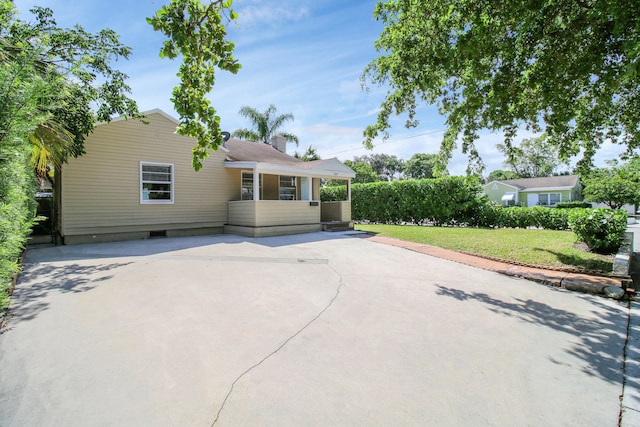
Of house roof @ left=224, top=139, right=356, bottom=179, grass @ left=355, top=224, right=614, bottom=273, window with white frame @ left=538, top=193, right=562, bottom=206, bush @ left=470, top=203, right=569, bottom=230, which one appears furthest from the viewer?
window with white frame @ left=538, top=193, right=562, bottom=206

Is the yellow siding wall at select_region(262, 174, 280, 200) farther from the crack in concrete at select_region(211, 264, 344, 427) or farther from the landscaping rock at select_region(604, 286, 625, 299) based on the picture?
the landscaping rock at select_region(604, 286, 625, 299)

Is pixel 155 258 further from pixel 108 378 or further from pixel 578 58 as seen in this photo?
pixel 578 58

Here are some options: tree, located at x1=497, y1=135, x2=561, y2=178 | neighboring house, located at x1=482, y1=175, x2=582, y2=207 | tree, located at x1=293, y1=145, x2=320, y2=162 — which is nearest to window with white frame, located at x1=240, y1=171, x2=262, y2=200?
tree, located at x1=293, y1=145, x2=320, y2=162

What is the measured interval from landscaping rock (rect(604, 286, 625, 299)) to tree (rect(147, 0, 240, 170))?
6860mm

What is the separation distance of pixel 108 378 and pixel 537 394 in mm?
3632

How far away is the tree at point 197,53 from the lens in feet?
9.89

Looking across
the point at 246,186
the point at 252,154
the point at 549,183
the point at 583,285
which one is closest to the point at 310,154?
the point at 252,154

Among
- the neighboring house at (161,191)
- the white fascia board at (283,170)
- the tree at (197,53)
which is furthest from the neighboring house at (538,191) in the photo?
the tree at (197,53)

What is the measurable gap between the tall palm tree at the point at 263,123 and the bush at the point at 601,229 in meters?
23.5

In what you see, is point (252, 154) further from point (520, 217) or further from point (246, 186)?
point (520, 217)

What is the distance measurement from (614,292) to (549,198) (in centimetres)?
4252

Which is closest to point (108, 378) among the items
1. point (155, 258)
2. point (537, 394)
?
point (537, 394)

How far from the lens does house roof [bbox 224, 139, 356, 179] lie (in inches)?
485

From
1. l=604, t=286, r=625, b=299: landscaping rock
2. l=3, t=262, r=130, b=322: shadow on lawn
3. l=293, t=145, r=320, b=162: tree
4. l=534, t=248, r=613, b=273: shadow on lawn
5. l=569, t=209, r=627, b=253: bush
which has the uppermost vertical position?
l=293, t=145, r=320, b=162: tree
